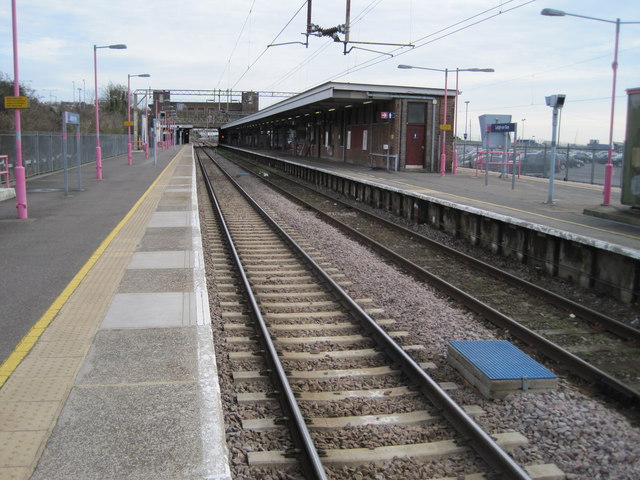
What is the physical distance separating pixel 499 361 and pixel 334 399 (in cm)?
168

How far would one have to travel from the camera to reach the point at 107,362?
18.1 ft

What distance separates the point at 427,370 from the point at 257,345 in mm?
1884

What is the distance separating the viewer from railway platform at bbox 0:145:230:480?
3.92 m

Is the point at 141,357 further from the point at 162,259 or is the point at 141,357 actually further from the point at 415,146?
the point at 415,146

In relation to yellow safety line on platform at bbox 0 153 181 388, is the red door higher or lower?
higher

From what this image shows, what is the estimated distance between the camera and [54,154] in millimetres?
30531

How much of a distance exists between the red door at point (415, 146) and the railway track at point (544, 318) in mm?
22969

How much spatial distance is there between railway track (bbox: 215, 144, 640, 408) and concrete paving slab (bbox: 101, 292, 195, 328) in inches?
153

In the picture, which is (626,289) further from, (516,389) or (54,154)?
(54,154)

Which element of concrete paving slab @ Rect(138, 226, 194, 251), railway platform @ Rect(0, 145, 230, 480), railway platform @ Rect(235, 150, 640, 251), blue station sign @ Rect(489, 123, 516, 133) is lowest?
railway platform @ Rect(0, 145, 230, 480)

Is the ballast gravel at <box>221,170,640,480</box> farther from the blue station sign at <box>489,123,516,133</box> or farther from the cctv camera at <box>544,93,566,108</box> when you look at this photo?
the blue station sign at <box>489,123,516,133</box>

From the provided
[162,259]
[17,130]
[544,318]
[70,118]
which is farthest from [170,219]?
[544,318]

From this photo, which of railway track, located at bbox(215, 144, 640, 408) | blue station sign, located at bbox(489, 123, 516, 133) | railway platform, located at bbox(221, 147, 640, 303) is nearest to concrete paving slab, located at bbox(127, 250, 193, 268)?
railway track, located at bbox(215, 144, 640, 408)

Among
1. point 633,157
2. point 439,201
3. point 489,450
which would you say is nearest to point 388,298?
point 489,450
